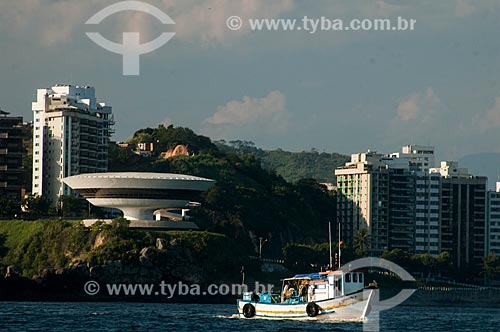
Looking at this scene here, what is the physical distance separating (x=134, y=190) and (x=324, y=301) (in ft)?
285

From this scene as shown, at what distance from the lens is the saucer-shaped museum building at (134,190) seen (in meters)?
178

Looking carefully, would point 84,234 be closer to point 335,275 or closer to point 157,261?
point 157,261

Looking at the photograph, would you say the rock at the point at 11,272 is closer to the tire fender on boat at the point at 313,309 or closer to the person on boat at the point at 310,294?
the person on boat at the point at 310,294

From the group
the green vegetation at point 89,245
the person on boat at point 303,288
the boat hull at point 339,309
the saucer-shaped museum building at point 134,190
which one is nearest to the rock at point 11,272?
the green vegetation at point 89,245

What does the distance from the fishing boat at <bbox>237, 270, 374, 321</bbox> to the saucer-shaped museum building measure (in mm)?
81456

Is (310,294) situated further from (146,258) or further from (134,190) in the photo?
(134,190)

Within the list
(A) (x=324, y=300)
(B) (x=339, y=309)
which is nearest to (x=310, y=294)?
(A) (x=324, y=300)

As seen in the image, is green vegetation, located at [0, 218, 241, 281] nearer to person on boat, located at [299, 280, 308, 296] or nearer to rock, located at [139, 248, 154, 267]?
rock, located at [139, 248, 154, 267]

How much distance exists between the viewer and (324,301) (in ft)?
312

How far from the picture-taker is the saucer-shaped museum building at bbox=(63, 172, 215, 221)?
17850 centimetres

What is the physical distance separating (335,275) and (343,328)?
21.2 ft

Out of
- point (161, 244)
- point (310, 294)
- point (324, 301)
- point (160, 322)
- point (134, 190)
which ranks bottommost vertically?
point (160, 322)

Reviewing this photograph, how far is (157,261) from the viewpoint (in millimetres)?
172000

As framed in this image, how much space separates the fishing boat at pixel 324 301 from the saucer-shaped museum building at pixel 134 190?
81456 millimetres
